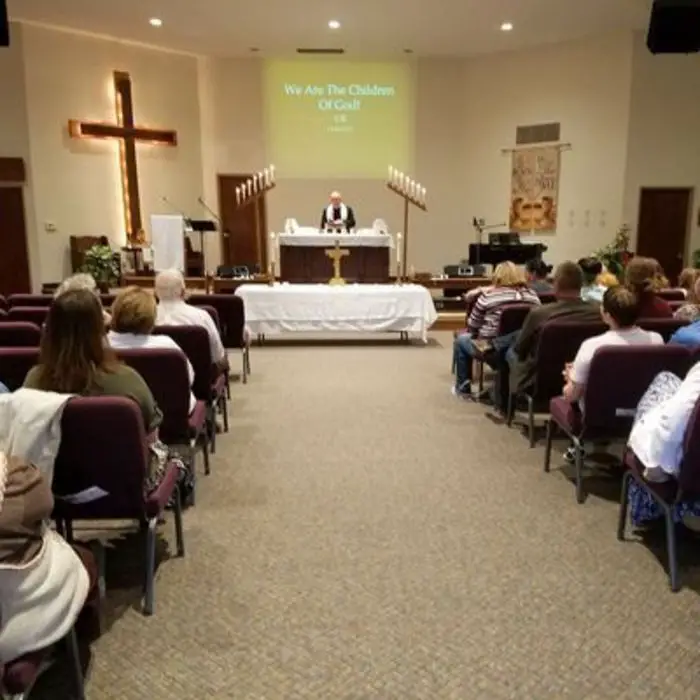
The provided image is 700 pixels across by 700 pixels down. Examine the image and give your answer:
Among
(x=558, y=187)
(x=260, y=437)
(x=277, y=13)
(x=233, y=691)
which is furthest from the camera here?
(x=558, y=187)

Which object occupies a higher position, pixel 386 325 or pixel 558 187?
pixel 558 187

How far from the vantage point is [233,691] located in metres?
1.96

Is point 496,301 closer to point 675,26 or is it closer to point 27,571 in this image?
point 675,26

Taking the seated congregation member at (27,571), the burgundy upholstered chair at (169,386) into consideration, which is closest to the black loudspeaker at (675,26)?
the burgundy upholstered chair at (169,386)

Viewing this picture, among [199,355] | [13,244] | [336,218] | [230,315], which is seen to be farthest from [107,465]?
[13,244]

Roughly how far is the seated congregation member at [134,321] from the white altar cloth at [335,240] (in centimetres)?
495

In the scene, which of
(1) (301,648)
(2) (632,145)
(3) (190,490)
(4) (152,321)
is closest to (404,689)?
(1) (301,648)

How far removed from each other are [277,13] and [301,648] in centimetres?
889

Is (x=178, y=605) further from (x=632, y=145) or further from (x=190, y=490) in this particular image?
(x=632, y=145)

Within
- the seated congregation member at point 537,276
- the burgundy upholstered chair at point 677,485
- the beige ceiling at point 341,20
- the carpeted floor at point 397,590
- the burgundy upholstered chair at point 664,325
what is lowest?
the carpeted floor at point 397,590

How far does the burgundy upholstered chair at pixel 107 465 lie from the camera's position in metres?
2.08

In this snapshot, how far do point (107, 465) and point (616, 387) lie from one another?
2217mm

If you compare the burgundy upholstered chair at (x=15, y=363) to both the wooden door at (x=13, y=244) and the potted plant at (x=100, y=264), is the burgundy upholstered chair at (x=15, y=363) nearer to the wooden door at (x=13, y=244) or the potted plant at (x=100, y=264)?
the potted plant at (x=100, y=264)

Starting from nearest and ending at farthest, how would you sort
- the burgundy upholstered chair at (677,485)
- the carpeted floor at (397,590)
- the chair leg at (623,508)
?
1. the carpeted floor at (397,590)
2. the burgundy upholstered chair at (677,485)
3. the chair leg at (623,508)
